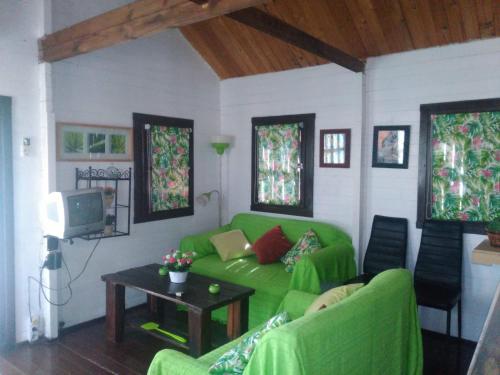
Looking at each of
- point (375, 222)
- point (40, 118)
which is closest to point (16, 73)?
point (40, 118)

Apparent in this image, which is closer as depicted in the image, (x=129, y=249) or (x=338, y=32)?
(x=338, y=32)

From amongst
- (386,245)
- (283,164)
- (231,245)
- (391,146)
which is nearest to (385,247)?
(386,245)

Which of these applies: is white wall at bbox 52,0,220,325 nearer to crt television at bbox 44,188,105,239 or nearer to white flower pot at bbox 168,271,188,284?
crt television at bbox 44,188,105,239

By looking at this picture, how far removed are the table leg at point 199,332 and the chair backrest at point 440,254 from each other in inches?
74.6

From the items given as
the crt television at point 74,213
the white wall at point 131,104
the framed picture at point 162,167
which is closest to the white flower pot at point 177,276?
the crt television at point 74,213

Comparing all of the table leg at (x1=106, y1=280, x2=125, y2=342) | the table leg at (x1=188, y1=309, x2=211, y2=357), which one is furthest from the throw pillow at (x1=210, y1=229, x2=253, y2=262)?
the table leg at (x1=188, y1=309, x2=211, y2=357)

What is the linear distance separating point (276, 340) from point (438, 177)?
2.71 meters

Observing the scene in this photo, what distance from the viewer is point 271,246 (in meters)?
4.38

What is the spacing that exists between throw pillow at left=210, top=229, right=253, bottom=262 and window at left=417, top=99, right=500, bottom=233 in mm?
1781

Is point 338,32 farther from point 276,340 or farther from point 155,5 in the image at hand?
point 276,340

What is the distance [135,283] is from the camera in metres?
3.49

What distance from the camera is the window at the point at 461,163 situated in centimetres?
360

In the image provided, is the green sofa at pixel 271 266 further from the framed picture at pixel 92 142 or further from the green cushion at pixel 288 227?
the framed picture at pixel 92 142

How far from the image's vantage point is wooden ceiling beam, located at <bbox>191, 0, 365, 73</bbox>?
2.79 metres
